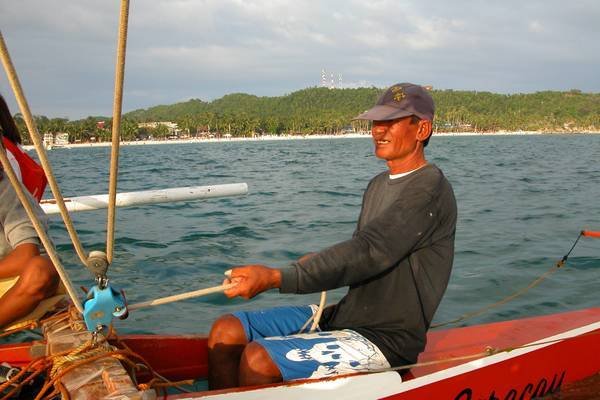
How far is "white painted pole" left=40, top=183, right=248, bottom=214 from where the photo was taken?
6.54 metres

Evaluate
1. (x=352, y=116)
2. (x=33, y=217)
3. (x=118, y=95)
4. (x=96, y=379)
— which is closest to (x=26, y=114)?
(x=118, y=95)

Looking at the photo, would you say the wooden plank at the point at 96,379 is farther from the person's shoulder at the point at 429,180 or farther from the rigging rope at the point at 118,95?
the person's shoulder at the point at 429,180

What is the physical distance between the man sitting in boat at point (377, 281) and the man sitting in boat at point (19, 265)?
3.11 ft

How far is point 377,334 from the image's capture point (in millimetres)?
2723

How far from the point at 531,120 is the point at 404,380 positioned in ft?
583

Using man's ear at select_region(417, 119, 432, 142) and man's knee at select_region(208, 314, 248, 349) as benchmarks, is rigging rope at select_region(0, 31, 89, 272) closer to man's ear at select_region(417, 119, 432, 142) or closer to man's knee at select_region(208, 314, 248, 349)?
man's knee at select_region(208, 314, 248, 349)

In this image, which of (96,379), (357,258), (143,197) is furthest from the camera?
(143,197)

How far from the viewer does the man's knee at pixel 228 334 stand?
288cm

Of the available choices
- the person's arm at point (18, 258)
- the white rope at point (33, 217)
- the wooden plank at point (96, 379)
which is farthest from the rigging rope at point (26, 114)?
the person's arm at point (18, 258)

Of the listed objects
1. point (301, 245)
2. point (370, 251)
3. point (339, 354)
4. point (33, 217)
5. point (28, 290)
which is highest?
point (33, 217)

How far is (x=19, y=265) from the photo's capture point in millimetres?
3137

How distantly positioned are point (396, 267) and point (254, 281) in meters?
0.70

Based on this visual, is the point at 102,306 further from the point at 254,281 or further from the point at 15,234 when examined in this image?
the point at 15,234

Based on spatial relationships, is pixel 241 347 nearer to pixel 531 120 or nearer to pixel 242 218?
pixel 242 218
